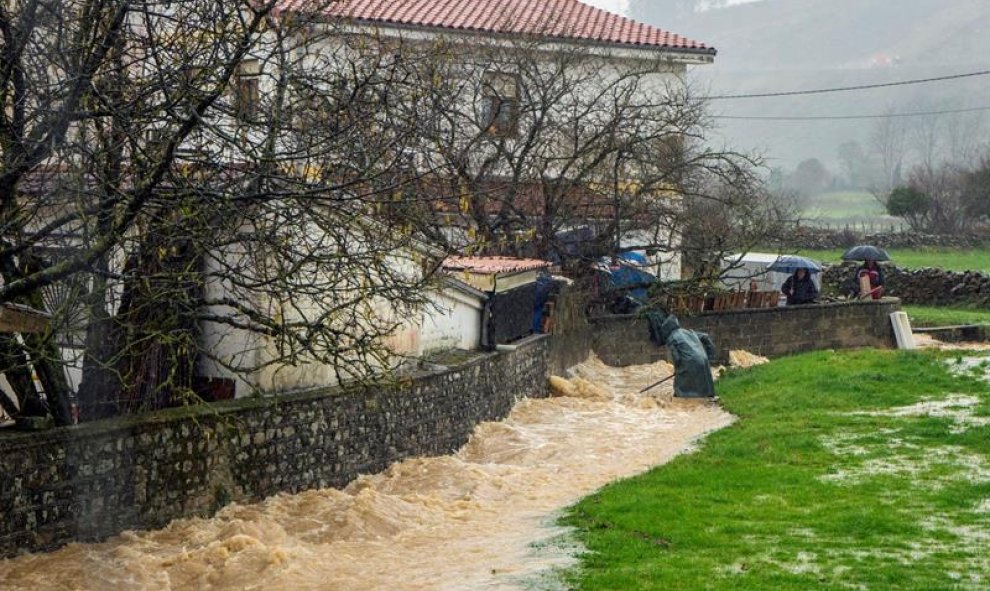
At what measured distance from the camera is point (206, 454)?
13.8 m

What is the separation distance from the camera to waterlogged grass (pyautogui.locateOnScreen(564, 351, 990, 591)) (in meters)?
10.3

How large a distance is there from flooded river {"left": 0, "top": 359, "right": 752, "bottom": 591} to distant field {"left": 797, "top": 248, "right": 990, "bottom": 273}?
1181 inches

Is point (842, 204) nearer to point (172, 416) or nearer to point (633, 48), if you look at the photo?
point (633, 48)

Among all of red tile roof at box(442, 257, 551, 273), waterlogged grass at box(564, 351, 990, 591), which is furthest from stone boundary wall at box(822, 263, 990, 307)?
red tile roof at box(442, 257, 551, 273)

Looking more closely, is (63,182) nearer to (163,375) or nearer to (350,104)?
(350,104)

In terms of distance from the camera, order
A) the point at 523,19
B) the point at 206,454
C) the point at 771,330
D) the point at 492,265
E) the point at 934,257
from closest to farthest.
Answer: the point at 206,454 → the point at 492,265 → the point at 771,330 → the point at 523,19 → the point at 934,257

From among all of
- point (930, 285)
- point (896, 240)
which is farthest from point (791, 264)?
point (896, 240)

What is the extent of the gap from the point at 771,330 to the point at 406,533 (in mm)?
18772

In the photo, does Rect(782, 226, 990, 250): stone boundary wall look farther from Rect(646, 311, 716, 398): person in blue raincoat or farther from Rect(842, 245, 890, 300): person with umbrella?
Rect(646, 311, 716, 398): person in blue raincoat

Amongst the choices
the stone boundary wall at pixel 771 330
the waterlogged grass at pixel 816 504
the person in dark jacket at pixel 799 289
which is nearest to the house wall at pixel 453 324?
the waterlogged grass at pixel 816 504

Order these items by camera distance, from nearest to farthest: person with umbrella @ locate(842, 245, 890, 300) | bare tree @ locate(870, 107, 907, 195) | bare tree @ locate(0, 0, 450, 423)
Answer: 1. bare tree @ locate(0, 0, 450, 423)
2. person with umbrella @ locate(842, 245, 890, 300)
3. bare tree @ locate(870, 107, 907, 195)

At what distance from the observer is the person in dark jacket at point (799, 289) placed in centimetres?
3362

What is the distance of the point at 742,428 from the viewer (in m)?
19.6

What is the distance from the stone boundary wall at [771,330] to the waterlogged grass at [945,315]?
12.9 ft
